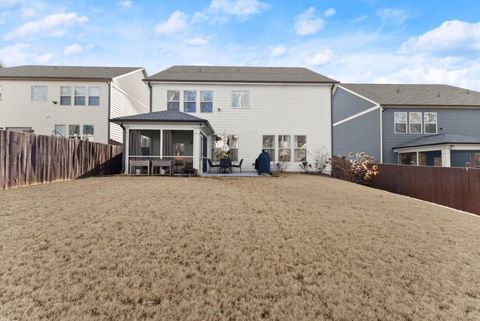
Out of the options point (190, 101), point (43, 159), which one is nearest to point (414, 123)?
point (190, 101)

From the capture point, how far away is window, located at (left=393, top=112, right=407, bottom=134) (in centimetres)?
1767

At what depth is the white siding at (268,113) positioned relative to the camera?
17.0 m

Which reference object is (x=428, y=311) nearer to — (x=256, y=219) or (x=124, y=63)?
(x=256, y=219)

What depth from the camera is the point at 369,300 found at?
8.70ft

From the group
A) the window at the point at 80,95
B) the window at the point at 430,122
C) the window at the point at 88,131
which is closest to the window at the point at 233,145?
the window at the point at 88,131

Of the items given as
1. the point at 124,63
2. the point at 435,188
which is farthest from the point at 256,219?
the point at 124,63

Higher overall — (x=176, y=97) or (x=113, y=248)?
(x=176, y=97)

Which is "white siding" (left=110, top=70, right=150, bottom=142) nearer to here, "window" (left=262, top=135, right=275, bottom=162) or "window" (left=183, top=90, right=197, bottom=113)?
"window" (left=183, top=90, right=197, bottom=113)

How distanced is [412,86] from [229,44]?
16.4m

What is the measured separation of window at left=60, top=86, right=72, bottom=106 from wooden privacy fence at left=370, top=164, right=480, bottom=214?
69.6 ft

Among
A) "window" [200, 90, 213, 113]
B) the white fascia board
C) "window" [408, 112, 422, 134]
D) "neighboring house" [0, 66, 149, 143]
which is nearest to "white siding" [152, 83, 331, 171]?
"window" [200, 90, 213, 113]

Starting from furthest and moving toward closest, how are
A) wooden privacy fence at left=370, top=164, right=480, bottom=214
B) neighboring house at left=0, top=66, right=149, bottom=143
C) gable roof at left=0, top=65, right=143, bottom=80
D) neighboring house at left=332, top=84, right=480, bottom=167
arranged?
gable roof at left=0, top=65, right=143, bottom=80, neighboring house at left=0, top=66, right=149, bottom=143, neighboring house at left=332, top=84, right=480, bottom=167, wooden privacy fence at left=370, top=164, right=480, bottom=214

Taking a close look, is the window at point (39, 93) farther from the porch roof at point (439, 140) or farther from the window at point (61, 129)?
the porch roof at point (439, 140)

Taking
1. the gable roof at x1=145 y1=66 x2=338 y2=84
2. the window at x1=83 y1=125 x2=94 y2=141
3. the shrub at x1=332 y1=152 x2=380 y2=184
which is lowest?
the shrub at x1=332 y1=152 x2=380 y2=184
